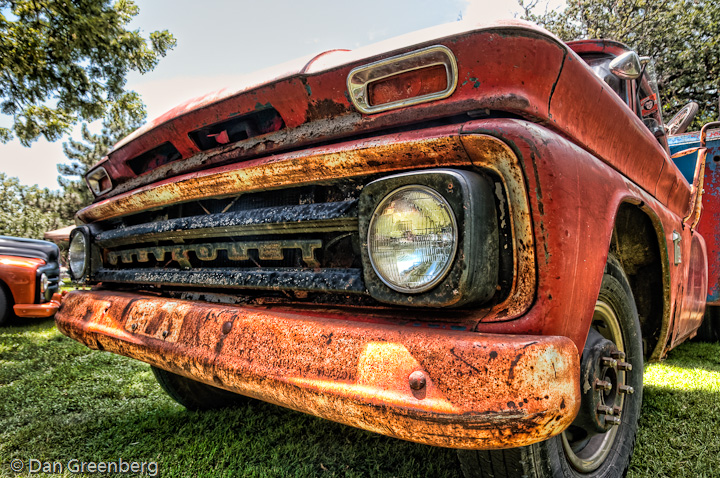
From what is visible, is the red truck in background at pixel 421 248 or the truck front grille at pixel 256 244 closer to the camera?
the red truck in background at pixel 421 248

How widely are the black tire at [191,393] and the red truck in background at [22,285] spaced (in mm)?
3846

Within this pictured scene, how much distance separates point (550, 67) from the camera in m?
1.00

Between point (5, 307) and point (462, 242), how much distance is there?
643cm

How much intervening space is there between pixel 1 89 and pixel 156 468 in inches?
267

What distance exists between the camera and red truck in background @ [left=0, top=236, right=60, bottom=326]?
5148 millimetres

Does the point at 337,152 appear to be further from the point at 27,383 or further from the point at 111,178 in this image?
the point at 27,383

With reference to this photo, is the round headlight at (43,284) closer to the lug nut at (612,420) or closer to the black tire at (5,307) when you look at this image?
the black tire at (5,307)

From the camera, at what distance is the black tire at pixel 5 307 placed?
5156 millimetres

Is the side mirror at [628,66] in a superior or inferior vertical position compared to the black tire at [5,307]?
superior

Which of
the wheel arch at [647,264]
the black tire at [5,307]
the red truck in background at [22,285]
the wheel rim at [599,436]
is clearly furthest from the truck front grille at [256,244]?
the black tire at [5,307]

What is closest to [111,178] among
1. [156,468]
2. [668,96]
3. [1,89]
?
[156,468]

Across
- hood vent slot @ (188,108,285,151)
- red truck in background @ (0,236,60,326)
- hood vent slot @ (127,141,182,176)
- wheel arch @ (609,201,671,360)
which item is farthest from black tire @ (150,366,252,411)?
red truck in background @ (0,236,60,326)

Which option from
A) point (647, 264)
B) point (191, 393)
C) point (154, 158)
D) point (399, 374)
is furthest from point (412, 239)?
point (191, 393)

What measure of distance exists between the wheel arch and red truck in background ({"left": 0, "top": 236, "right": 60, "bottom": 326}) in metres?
5.89
